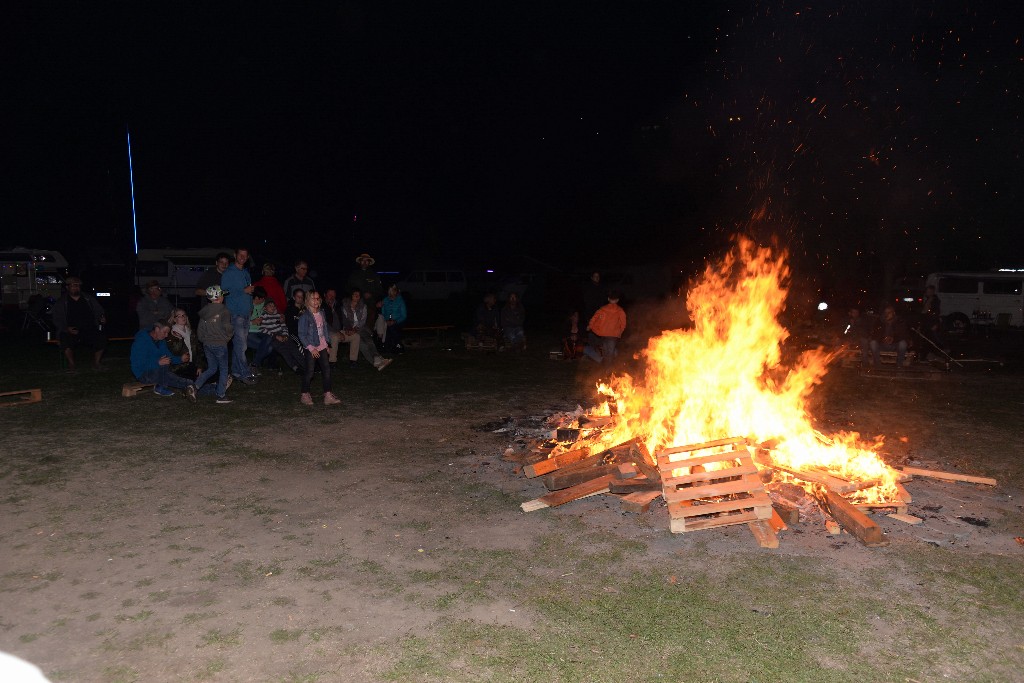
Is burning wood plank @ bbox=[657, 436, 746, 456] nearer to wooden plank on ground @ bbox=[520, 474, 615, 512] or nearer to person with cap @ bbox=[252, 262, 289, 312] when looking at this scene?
wooden plank on ground @ bbox=[520, 474, 615, 512]

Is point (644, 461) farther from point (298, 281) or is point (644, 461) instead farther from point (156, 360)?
point (298, 281)

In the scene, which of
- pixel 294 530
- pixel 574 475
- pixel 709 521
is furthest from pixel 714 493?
pixel 294 530

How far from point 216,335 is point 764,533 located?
8.30m

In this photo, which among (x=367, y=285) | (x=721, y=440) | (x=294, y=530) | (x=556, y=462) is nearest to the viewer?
(x=294, y=530)

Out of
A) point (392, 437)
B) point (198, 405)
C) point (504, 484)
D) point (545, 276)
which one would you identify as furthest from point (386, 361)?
point (545, 276)

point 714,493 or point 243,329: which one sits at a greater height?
point 243,329

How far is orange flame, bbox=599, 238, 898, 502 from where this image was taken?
6758mm

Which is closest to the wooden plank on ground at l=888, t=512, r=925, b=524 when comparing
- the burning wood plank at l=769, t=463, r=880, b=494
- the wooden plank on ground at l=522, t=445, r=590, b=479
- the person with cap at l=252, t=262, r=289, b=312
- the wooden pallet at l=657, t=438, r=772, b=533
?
the burning wood plank at l=769, t=463, r=880, b=494

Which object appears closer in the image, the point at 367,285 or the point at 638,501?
the point at 638,501

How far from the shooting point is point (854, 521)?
5227 millimetres

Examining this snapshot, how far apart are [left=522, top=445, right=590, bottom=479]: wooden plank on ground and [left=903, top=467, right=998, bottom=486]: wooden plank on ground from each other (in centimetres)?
319

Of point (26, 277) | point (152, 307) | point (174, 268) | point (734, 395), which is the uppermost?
point (174, 268)

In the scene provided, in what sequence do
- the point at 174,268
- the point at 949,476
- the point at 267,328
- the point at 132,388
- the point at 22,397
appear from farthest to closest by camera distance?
the point at 174,268
the point at 267,328
the point at 22,397
the point at 132,388
the point at 949,476

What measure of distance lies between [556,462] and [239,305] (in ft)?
23.8
